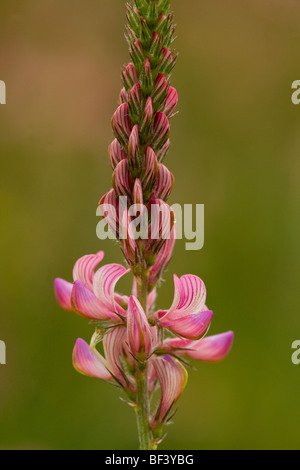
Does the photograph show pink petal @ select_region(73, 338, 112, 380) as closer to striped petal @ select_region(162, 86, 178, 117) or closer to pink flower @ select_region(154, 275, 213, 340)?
pink flower @ select_region(154, 275, 213, 340)

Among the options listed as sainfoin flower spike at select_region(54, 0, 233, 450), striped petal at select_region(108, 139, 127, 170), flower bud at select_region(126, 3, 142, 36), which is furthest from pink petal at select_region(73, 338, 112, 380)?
flower bud at select_region(126, 3, 142, 36)

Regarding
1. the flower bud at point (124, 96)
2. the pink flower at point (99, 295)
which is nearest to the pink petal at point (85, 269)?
the pink flower at point (99, 295)

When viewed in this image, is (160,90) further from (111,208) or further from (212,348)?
(212,348)

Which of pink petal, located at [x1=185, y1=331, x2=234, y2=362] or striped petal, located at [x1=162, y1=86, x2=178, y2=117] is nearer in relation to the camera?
striped petal, located at [x1=162, y1=86, x2=178, y2=117]

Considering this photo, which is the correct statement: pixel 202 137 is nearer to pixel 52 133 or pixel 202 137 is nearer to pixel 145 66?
pixel 52 133

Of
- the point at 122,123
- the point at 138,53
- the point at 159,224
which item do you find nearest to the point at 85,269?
the point at 159,224

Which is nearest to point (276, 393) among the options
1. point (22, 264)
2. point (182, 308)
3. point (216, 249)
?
point (216, 249)

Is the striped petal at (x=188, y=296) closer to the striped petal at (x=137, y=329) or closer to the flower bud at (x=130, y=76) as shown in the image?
the striped petal at (x=137, y=329)
